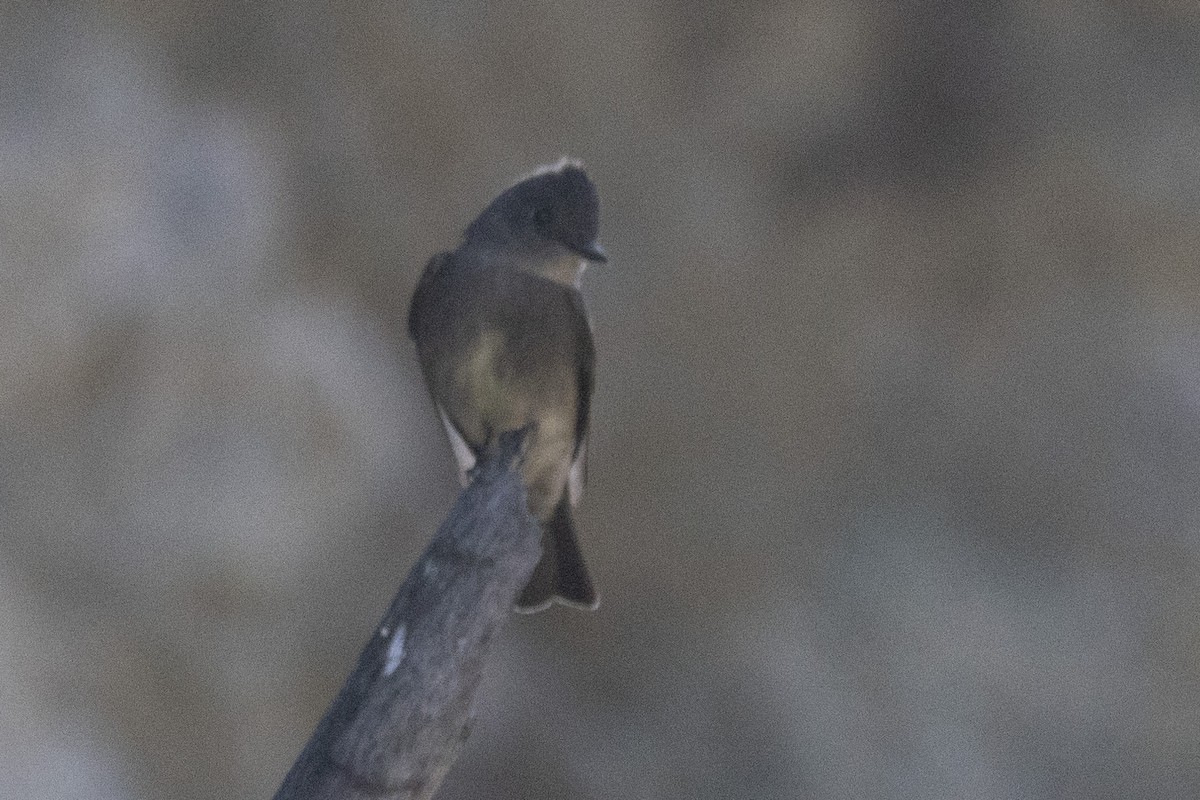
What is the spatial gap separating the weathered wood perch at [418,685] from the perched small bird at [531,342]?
50.2 inches

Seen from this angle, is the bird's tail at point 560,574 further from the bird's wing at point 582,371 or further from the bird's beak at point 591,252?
the bird's beak at point 591,252

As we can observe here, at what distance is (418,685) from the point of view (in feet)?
3.92

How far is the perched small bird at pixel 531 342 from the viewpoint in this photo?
9.18 ft

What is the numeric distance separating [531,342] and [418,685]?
166 centimetres

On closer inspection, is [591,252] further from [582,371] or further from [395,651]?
[395,651]

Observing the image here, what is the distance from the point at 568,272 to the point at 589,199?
19 cm

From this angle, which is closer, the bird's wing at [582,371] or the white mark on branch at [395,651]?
A: the white mark on branch at [395,651]

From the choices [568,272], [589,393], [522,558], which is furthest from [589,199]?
[522,558]

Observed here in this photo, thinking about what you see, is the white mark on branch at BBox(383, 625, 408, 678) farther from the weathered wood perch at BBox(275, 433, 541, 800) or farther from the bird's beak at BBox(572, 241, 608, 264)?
the bird's beak at BBox(572, 241, 608, 264)

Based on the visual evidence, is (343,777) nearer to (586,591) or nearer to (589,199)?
(586,591)

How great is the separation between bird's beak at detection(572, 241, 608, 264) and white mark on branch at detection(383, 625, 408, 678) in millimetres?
1692

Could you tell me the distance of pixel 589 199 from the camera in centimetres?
297

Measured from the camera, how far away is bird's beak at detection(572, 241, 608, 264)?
287 centimetres

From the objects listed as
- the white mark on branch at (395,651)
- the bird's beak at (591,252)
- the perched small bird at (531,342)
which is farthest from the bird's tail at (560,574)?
the white mark on branch at (395,651)
